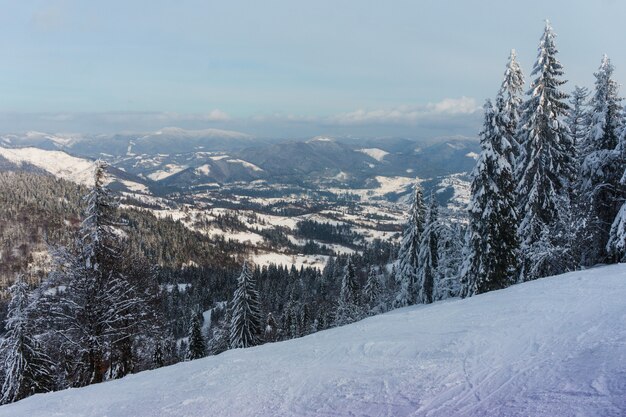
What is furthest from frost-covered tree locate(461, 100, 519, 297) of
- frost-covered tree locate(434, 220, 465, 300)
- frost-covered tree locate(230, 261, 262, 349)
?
frost-covered tree locate(230, 261, 262, 349)

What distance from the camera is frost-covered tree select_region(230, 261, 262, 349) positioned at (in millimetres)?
38531

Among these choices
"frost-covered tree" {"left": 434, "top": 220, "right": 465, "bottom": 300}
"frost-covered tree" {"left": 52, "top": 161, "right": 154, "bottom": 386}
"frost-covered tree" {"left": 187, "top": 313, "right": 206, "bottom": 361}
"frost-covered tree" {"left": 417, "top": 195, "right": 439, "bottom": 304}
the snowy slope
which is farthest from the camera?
"frost-covered tree" {"left": 187, "top": 313, "right": 206, "bottom": 361}

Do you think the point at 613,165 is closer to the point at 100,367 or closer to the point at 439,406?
the point at 439,406

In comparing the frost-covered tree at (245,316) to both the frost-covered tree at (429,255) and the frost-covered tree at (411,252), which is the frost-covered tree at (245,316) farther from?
the frost-covered tree at (429,255)

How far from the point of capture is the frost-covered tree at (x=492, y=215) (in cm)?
2405

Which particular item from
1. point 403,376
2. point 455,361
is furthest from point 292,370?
point 455,361

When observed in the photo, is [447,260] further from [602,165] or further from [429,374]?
[429,374]

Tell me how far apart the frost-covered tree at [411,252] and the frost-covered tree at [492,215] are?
380 inches

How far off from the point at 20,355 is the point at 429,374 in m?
24.4

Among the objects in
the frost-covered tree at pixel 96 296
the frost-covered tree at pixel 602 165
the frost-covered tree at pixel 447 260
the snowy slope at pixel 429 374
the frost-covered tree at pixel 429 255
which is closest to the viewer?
the snowy slope at pixel 429 374

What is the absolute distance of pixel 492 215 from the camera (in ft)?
80.1

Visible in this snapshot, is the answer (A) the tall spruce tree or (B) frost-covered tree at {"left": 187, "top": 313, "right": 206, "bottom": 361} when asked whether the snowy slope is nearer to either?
Result: (A) the tall spruce tree

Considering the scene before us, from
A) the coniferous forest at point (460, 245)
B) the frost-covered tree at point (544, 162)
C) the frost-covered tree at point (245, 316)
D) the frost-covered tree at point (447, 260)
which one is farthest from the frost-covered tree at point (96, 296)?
the frost-covered tree at point (544, 162)

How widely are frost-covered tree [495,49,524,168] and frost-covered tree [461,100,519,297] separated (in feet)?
2.32
